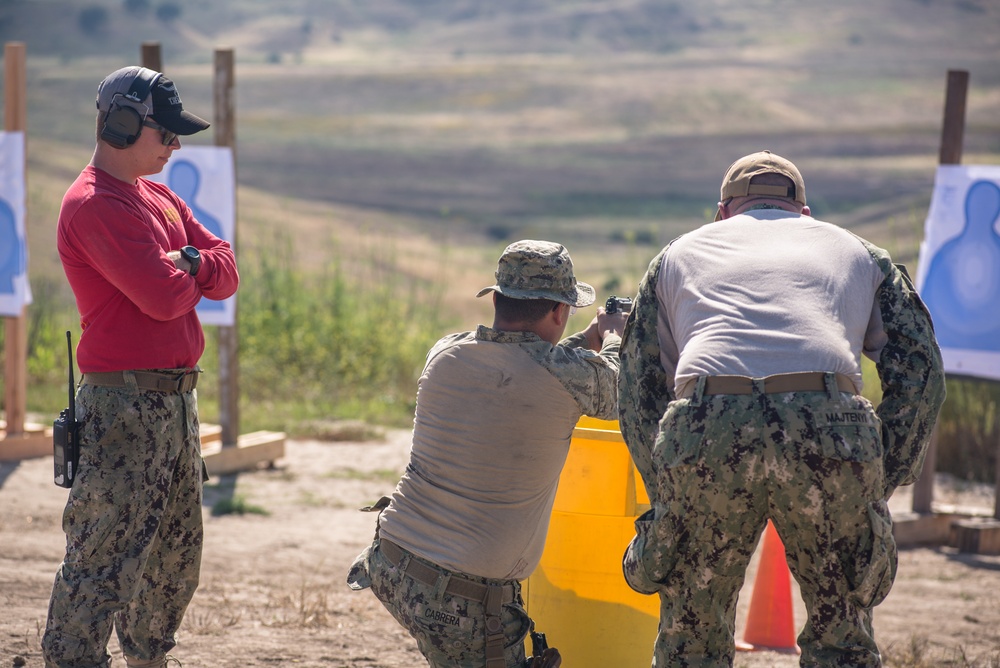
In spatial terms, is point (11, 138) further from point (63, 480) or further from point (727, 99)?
point (727, 99)

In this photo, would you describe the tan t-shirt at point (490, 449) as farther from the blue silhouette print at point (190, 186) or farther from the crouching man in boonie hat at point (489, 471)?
the blue silhouette print at point (190, 186)

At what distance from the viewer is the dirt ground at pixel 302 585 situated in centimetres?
425

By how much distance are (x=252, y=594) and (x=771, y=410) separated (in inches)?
121

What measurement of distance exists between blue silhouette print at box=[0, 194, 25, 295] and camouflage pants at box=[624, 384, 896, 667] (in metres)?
5.60

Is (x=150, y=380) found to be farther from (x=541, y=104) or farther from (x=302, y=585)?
(x=541, y=104)

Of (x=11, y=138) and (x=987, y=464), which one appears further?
(x=987, y=464)

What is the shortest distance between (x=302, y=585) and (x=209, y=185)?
3.17 m

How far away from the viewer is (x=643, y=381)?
9.74 feet

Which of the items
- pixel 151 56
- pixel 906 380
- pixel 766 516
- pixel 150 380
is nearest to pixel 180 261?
pixel 150 380

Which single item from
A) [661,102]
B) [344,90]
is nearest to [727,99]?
[661,102]

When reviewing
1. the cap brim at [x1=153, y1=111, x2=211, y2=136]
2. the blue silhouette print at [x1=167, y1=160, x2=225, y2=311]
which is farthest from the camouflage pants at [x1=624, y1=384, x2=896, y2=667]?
the blue silhouette print at [x1=167, y1=160, x2=225, y2=311]

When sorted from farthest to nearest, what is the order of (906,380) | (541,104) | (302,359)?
1. (541,104)
2. (302,359)
3. (906,380)

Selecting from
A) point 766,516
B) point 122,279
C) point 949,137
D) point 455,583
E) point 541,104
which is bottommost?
point 455,583

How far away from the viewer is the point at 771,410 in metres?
2.65
